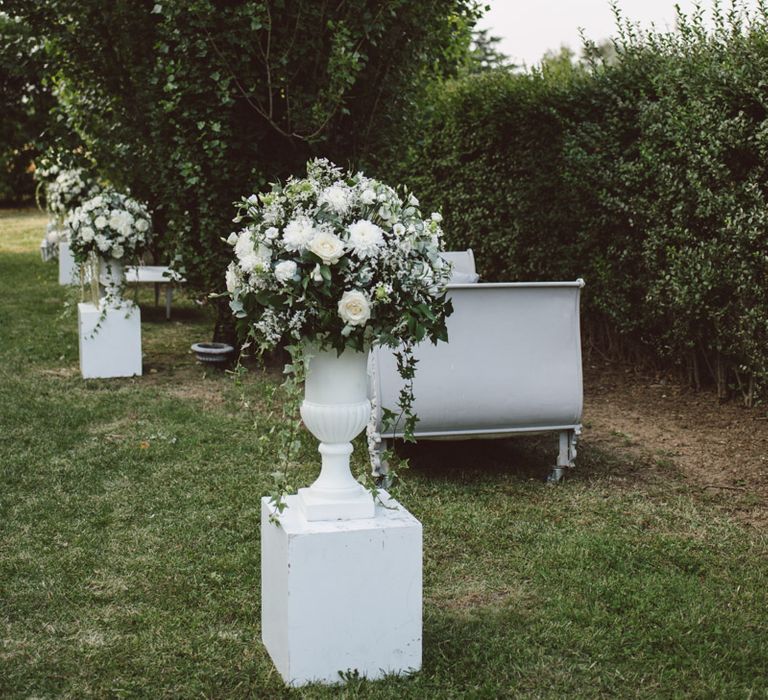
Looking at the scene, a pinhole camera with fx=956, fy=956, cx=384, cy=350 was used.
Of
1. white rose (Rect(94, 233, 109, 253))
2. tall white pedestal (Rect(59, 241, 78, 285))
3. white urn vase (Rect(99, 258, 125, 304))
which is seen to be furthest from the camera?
tall white pedestal (Rect(59, 241, 78, 285))

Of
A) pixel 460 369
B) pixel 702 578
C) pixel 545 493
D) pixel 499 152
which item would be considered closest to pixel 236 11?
pixel 499 152

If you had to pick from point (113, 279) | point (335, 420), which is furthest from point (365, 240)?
point (113, 279)

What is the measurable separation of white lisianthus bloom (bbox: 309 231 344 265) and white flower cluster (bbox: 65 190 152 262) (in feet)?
18.6

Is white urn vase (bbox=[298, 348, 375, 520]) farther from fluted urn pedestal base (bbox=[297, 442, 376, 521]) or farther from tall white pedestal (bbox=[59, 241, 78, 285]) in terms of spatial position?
tall white pedestal (bbox=[59, 241, 78, 285])

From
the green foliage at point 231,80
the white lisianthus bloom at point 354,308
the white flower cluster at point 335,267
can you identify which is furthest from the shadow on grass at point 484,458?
the green foliage at point 231,80

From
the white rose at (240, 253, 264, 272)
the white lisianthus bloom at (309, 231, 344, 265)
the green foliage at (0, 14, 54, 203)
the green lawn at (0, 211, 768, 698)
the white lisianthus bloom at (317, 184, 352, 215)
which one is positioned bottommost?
the green lawn at (0, 211, 768, 698)

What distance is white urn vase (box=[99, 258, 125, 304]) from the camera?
827 centimetres

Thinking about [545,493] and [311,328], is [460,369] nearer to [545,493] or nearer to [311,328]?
[545,493]

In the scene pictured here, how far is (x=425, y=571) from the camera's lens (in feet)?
13.2

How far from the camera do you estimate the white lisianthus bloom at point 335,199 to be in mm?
3080

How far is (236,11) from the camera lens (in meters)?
7.12

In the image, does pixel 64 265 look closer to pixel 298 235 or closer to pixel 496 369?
pixel 496 369

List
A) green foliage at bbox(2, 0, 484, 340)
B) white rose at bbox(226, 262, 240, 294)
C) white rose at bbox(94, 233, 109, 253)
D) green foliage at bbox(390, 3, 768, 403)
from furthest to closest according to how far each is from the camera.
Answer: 1. white rose at bbox(94, 233, 109, 253)
2. green foliage at bbox(2, 0, 484, 340)
3. green foliage at bbox(390, 3, 768, 403)
4. white rose at bbox(226, 262, 240, 294)

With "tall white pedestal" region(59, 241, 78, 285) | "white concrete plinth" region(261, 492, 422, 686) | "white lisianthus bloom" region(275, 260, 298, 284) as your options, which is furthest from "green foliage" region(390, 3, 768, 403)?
"tall white pedestal" region(59, 241, 78, 285)
